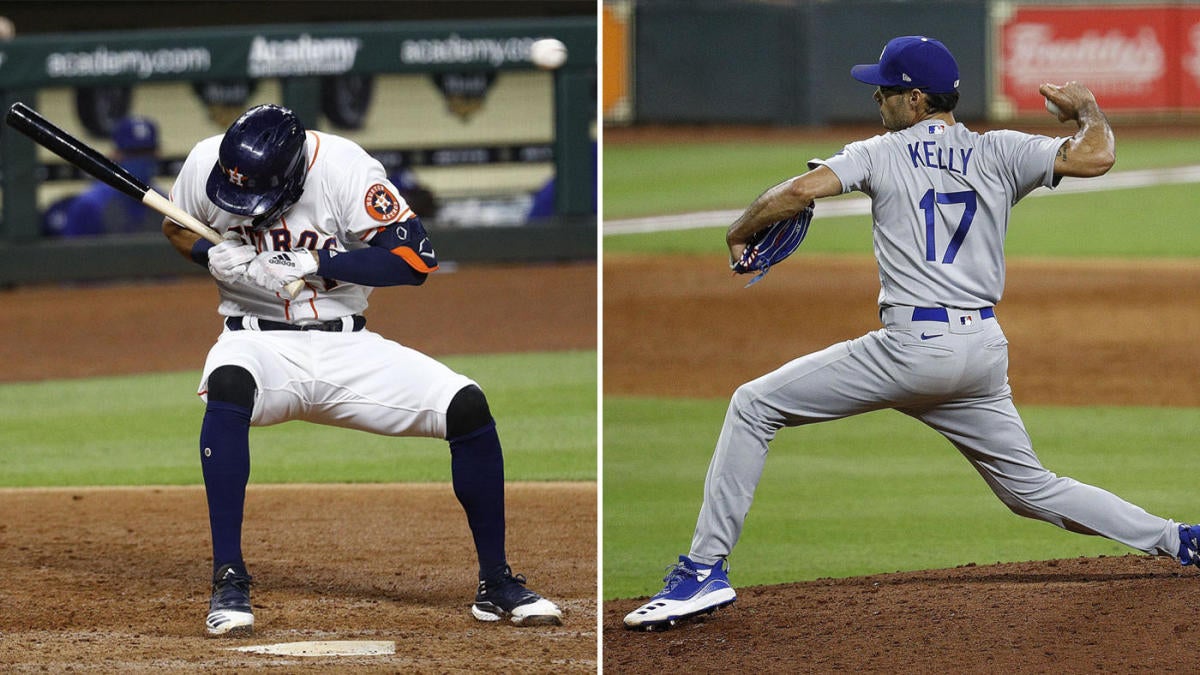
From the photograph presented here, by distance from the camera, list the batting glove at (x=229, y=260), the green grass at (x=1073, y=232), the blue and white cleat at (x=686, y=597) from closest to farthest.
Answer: the blue and white cleat at (x=686, y=597)
the batting glove at (x=229, y=260)
the green grass at (x=1073, y=232)

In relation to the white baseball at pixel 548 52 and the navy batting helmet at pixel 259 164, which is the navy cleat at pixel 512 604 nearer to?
the navy batting helmet at pixel 259 164

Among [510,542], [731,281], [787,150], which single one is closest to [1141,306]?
[731,281]

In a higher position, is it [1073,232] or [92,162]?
[92,162]

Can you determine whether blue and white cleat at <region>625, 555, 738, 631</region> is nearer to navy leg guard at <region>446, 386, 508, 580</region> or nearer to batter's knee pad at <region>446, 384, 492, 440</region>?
navy leg guard at <region>446, 386, 508, 580</region>

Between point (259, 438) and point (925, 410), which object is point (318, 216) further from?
point (259, 438)

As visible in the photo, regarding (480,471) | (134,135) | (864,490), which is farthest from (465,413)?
(134,135)

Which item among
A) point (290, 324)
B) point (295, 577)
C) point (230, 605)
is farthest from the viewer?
point (295, 577)

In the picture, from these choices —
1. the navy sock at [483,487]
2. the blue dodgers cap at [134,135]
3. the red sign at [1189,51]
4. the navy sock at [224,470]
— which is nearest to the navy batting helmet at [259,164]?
the navy sock at [224,470]
